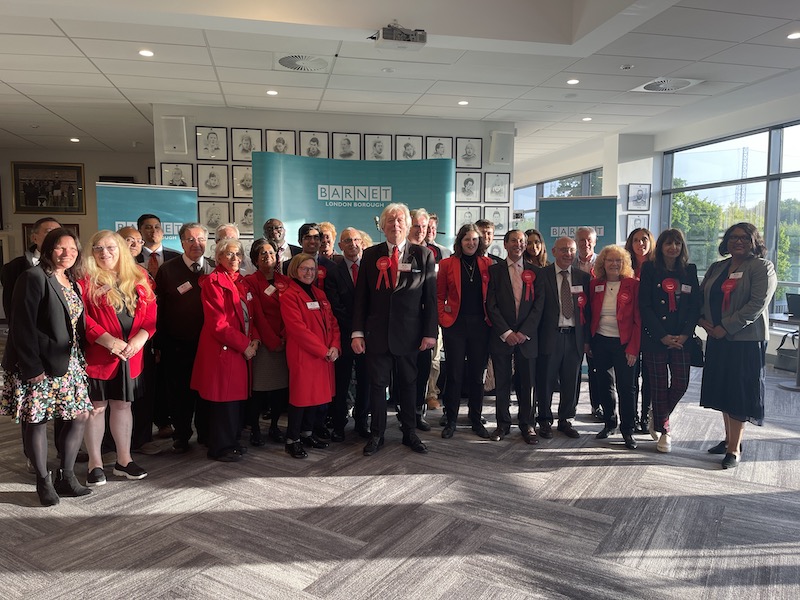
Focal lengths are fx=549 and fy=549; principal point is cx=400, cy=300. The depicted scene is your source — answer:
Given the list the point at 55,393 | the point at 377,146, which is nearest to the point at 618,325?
the point at 55,393

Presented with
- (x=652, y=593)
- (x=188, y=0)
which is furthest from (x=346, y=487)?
(x=188, y=0)

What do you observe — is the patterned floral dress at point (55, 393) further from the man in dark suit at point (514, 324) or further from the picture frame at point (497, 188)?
the picture frame at point (497, 188)

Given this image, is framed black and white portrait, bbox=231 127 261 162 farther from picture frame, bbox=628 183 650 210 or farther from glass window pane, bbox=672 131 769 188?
glass window pane, bbox=672 131 769 188

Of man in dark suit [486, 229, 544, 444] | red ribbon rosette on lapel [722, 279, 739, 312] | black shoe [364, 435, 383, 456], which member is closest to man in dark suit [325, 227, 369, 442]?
black shoe [364, 435, 383, 456]

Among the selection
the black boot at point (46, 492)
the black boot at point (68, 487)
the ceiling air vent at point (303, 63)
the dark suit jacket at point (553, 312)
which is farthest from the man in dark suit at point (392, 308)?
the ceiling air vent at point (303, 63)

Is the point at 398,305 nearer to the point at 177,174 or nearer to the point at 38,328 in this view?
the point at 38,328

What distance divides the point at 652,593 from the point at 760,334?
6.96ft

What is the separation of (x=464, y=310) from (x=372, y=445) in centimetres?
119

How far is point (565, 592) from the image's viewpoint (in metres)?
2.29

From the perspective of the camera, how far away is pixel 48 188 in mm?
10766

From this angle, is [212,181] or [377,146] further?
[377,146]

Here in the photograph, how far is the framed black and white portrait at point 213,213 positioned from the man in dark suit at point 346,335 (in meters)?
4.00

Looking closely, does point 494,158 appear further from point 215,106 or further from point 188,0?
point 188,0

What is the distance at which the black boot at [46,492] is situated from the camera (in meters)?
3.06
